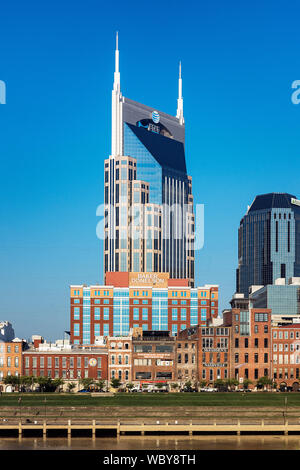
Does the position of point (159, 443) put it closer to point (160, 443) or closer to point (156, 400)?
point (160, 443)

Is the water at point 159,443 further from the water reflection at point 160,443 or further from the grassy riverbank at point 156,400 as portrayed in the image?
the grassy riverbank at point 156,400

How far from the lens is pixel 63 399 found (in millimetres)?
182625

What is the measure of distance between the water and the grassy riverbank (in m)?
22.3

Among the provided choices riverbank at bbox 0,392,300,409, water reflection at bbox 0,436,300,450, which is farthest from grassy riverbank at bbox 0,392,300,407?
water reflection at bbox 0,436,300,450

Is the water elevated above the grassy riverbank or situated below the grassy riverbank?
below

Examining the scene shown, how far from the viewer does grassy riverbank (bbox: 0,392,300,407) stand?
175 metres

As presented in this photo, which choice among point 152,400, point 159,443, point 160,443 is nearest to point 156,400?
point 152,400

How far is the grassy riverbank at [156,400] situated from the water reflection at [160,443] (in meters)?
22.3

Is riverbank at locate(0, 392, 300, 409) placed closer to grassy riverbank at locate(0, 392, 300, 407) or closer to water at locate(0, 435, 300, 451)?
grassy riverbank at locate(0, 392, 300, 407)

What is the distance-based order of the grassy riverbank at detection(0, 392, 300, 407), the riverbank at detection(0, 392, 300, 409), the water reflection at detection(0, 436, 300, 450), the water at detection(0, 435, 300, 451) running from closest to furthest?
the water at detection(0, 435, 300, 451)
the water reflection at detection(0, 436, 300, 450)
the riverbank at detection(0, 392, 300, 409)
the grassy riverbank at detection(0, 392, 300, 407)

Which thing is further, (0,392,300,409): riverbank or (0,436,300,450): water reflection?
(0,392,300,409): riverbank

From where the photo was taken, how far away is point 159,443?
14588cm

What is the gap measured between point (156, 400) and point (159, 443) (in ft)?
117
